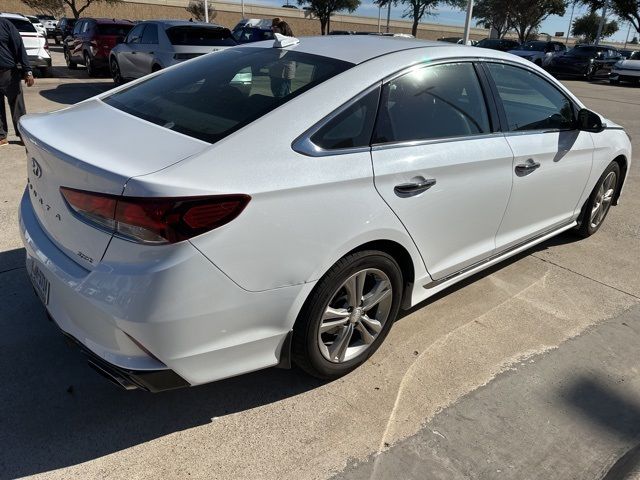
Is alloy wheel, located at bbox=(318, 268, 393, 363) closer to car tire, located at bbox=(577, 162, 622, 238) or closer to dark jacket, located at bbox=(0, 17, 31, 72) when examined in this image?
car tire, located at bbox=(577, 162, 622, 238)

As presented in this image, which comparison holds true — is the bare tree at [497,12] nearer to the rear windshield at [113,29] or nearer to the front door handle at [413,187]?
the rear windshield at [113,29]

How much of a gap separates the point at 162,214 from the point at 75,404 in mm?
1230

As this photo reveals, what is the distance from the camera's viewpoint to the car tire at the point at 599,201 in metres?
4.46

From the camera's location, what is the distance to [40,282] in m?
2.39

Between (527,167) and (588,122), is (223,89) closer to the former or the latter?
(527,167)

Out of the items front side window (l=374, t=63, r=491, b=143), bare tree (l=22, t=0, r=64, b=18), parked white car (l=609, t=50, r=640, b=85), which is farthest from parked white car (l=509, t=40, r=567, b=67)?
bare tree (l=22, t=0, r=64, b=18)

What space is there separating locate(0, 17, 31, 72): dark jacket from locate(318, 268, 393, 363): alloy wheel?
235 inches

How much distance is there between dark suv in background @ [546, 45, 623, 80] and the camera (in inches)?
990

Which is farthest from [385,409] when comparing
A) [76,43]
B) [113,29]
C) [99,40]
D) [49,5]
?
[49,5]

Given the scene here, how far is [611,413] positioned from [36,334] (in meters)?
3.12

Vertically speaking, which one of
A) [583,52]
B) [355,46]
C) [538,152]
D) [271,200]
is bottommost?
[583,52]

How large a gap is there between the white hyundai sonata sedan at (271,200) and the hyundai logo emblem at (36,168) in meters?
0.01

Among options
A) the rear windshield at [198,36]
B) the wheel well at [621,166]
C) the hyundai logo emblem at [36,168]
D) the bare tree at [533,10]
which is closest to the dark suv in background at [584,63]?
the bare tree at [533,10]

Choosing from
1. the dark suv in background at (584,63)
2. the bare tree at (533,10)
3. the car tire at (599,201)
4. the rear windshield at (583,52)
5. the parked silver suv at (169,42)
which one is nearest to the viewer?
the car tire at (599,201)
